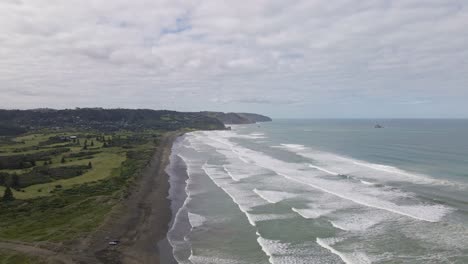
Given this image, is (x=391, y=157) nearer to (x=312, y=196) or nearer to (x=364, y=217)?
(x=312, y=196)

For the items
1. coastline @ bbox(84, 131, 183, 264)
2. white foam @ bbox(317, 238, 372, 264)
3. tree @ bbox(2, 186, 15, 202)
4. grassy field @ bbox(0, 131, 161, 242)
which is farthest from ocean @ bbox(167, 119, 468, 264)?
tree @ bbox(2, 186, 15, 202)

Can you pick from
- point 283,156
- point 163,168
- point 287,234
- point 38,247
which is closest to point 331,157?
point 283,156

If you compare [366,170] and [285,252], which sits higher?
[366,170]

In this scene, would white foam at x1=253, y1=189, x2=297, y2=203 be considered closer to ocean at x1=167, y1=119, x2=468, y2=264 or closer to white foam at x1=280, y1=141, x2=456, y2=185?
ocean at x1=167, y1=119, x2=468, y2=264

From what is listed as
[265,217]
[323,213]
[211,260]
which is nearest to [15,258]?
[211,260]

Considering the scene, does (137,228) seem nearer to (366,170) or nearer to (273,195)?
(273,195)

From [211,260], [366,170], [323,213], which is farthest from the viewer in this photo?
[366,170]
